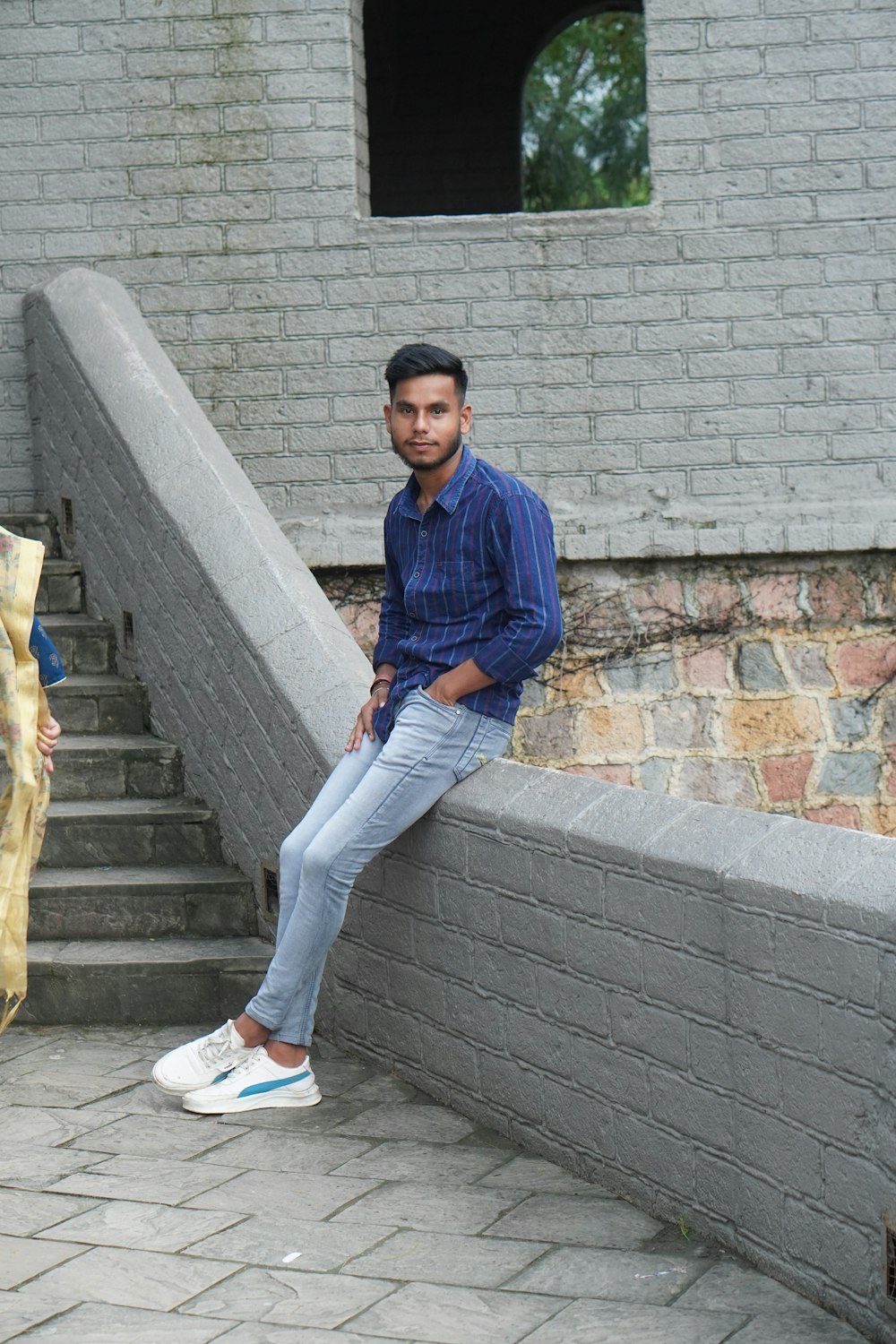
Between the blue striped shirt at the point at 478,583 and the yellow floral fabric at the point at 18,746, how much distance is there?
2.81ft

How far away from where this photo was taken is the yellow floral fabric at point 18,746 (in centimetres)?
381

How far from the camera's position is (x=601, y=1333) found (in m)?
2.94

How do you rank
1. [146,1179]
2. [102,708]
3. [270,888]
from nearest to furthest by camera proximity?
[146,1179], [270,888], [102,708]

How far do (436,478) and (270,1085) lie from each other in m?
1.60

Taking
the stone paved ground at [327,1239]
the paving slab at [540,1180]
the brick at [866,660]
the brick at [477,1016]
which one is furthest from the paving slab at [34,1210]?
the brick at [866,660]

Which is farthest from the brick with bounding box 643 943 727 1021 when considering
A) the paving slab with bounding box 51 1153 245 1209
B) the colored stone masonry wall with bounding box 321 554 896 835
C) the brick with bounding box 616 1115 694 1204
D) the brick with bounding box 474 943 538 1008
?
the colored stone masonry wall with bounding box 321 554 896 835

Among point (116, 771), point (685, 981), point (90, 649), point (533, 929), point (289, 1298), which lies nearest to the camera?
point (289, 1298)

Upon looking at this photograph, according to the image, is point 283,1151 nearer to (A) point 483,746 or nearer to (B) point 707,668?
(A) point 483,746

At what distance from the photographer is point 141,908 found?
4.99m

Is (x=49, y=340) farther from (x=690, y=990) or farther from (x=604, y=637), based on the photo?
(x=690, y=990)

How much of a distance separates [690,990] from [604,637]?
349 cm

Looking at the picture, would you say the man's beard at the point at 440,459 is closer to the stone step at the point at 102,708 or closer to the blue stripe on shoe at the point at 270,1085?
the blue stripe on shoe at the point at 270,1085

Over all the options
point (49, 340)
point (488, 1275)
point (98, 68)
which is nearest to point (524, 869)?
point (488, 1275)

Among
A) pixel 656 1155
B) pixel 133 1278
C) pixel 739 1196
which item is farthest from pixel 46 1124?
pixel 739 1196
